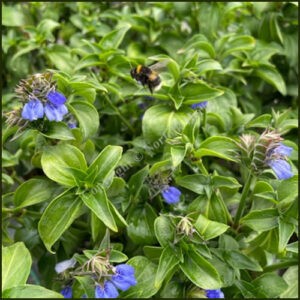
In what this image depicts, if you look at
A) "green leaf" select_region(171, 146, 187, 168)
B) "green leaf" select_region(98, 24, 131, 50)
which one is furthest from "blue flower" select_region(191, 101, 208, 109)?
"green leaf" select_region(98, 24, 131, 50)

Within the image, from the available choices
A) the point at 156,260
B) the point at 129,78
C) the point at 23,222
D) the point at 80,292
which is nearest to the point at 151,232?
the point at 156,260

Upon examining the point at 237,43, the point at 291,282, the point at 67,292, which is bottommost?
the point at 291,282

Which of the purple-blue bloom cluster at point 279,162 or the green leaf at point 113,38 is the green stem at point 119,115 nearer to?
the green leaf at point 113,38

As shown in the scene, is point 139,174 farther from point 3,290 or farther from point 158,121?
point 3,290

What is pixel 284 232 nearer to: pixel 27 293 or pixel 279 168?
pixel 279 168

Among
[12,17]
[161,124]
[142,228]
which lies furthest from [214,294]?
[12,17]

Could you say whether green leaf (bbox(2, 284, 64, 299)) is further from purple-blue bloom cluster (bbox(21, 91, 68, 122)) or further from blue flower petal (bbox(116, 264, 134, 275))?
purple-blue bloom cluster (bbox(21, 91, 68, 122))

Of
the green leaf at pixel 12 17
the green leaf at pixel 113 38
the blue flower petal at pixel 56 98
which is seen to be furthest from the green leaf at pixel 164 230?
the green leaf at pixel 12 17
